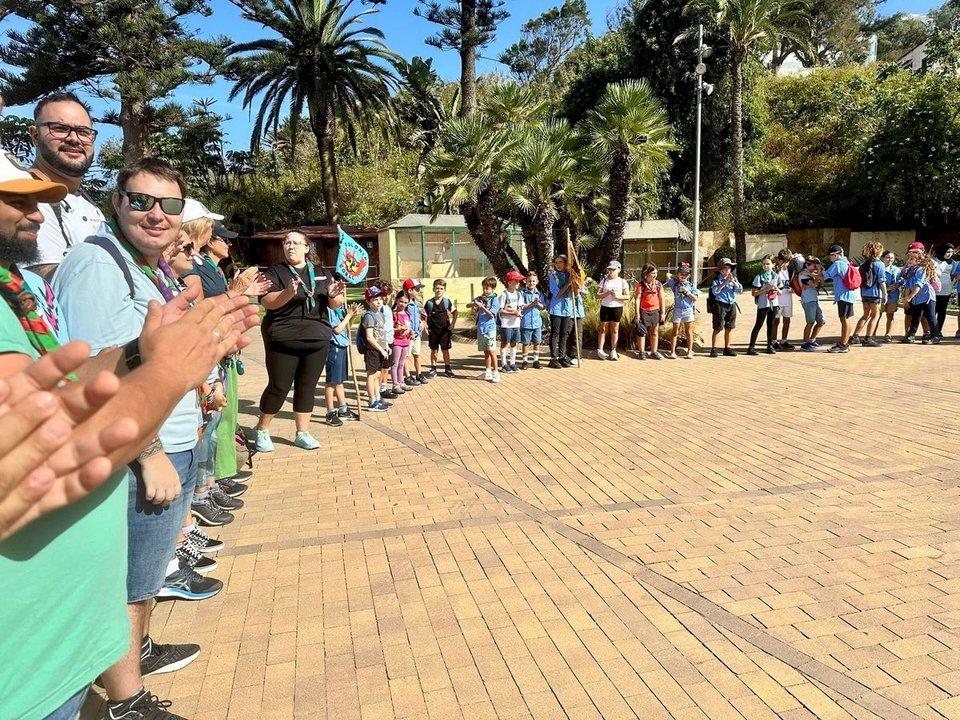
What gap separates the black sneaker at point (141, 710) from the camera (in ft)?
7.77

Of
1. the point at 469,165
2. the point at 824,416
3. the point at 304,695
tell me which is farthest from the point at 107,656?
the point at 469,165

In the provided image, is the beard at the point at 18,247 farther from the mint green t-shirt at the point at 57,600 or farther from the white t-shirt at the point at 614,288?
the white t-shirt at the point at 614,288

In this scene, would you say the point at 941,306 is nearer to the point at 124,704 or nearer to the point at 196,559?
the point at 196,559

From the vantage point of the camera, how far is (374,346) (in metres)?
8.31

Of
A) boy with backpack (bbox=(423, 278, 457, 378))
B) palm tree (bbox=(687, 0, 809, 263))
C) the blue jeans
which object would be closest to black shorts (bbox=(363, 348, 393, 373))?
boy with backpack (bbox=(423, 278, 457, 378))

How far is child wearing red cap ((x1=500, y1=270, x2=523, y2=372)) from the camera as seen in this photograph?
1078cm

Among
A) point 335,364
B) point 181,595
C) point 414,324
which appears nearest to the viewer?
point 181,595

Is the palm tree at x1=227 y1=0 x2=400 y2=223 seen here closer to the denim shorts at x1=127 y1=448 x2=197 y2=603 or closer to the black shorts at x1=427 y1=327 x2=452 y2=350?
the black shorts at x1=427 y1=327 x2=452 y2=350

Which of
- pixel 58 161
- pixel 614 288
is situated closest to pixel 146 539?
pixel 58 161

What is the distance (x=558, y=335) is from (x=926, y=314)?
23.7 feet

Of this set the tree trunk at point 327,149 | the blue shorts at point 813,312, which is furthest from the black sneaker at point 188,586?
the tree trunk at point 327,149

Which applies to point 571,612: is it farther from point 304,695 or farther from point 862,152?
point 862,152

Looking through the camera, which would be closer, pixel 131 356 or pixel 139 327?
pixel 131 356

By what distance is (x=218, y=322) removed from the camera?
1631mm
